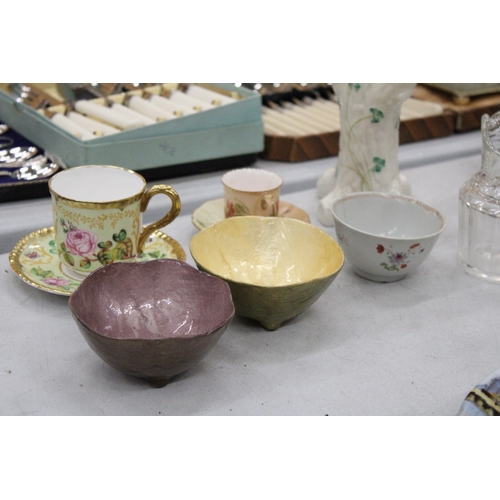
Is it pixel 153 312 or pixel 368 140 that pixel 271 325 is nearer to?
pixel 153 312

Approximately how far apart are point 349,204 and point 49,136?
0.50m

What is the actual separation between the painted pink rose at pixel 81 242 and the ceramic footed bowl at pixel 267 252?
11 cm

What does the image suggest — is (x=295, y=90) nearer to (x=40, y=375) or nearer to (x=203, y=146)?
(x=203, y=146)

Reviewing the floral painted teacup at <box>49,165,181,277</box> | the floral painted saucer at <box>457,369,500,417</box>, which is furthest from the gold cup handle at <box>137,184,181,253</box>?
the floral painted saucer at <box>457,369,500,417</box>

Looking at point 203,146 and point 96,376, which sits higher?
point 203,146

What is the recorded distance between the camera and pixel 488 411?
0.63 metres

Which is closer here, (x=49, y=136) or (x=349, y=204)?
(x=349, y=204)

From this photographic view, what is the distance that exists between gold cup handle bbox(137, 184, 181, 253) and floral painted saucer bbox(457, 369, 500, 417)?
0.38m

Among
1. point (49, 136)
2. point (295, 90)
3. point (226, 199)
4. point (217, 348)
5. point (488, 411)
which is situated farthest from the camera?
point (295, 90)

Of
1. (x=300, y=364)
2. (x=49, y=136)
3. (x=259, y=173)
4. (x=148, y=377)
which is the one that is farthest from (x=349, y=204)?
(x=49, y=136)


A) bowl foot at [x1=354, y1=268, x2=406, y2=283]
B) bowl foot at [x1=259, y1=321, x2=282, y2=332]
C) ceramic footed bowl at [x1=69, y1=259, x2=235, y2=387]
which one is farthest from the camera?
bowl foot at [x1=354, y1=268, x2=406, y2=283]

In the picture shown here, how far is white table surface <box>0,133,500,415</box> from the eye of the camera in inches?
26.2

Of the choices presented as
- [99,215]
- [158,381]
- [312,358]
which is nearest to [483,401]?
[312,358]

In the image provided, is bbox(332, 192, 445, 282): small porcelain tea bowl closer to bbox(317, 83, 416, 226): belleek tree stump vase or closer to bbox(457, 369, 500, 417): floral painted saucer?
bbox(317, 83, 416, 226): belleek tree stump vase
